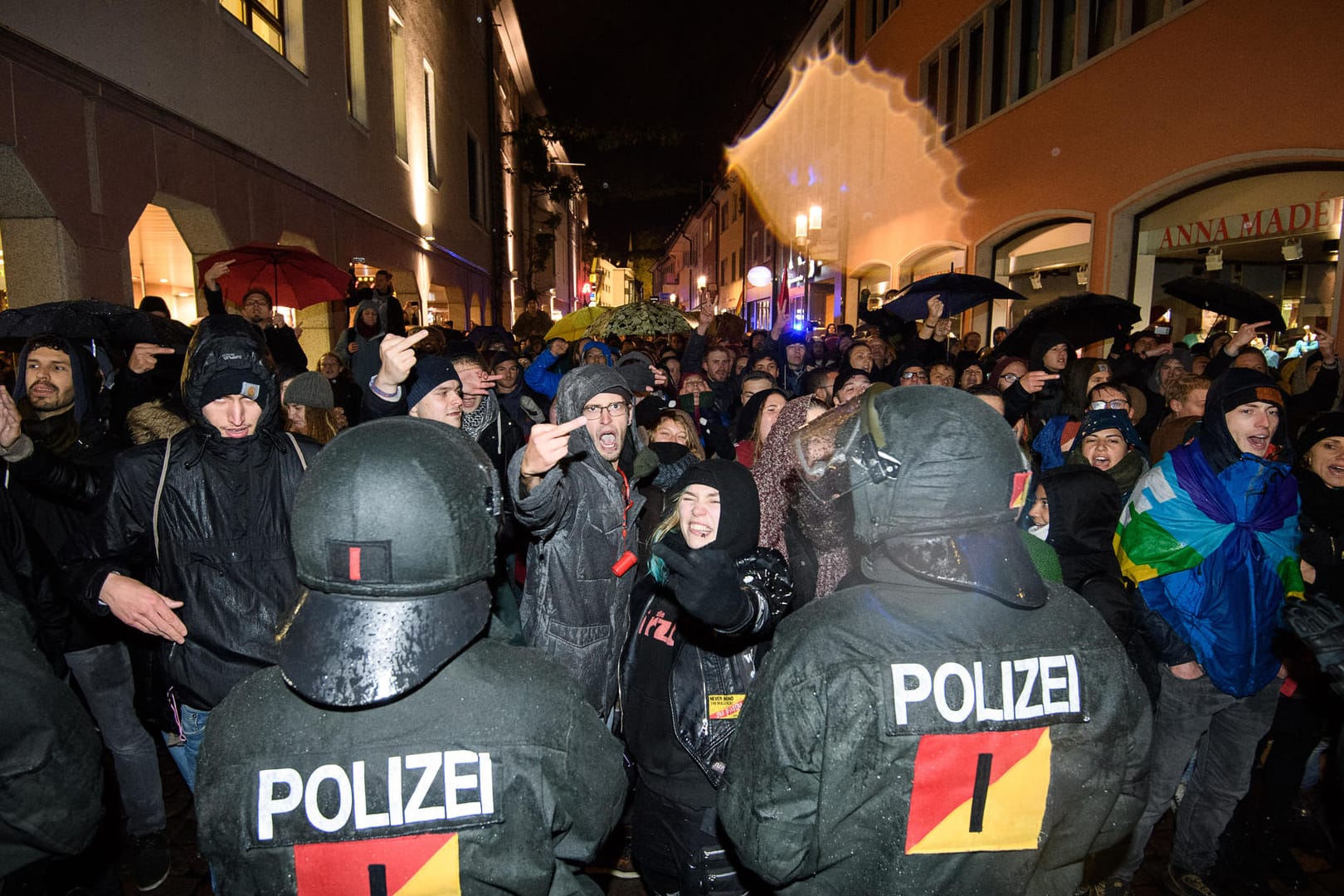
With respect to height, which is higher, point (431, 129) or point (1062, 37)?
point (431, 129)

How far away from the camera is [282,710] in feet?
4.71

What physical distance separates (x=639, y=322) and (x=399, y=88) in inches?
407

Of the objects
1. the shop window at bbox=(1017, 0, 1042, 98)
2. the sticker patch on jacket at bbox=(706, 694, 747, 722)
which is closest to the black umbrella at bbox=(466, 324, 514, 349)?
the sticker patch on jacket at bbox=(706, 694, 747, 722)

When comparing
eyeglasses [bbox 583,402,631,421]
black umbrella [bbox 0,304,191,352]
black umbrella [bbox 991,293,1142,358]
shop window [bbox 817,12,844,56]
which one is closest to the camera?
eyeglasses [bbox 583,402,631,421]

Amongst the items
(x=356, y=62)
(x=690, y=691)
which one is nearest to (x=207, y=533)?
(x=690, y=691)

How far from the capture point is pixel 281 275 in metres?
7.12

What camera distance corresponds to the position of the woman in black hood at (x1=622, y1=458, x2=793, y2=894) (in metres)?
2.43

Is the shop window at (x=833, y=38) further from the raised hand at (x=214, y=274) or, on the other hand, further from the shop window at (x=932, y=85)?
the raised hand at (x=214, y=274)

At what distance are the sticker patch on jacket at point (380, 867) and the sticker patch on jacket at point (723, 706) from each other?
116 centimetres

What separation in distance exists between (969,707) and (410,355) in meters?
2.49

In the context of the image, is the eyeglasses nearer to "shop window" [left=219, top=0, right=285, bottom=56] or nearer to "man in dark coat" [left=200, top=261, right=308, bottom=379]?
"man in dark coat" [left=200, top=261, right=308, bottom=379]

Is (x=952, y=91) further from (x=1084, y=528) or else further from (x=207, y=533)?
(x=207, y=533)

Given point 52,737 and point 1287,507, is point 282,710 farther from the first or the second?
point 1287,507

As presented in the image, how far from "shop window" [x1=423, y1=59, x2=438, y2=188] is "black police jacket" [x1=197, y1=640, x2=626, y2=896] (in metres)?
17.4
